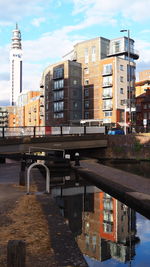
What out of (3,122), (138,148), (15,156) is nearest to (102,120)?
(138,148)

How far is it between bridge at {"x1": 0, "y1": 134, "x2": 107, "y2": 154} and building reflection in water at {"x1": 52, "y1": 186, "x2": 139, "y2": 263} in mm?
11980

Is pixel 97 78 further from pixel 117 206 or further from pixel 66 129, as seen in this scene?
pixel 117 206

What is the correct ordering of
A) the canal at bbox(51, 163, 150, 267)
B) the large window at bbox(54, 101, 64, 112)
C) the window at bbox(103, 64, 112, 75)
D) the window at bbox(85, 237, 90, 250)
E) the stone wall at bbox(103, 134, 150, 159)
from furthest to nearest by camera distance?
1. the large window at bbox(54, 101, 64, 112)
2. the window at bbox(103, 64, 112, 75)
3. the stone wall at bbox(103, 134, 150, 159)
4. the window at bbox(85, 237, 90, 250)
5. the canal at bbox(51, 163, 150, 267)

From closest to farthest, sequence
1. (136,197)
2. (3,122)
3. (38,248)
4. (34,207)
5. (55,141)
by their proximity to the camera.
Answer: (38,248)
(34,207)
(136,197)
(55,141)
(3,122)

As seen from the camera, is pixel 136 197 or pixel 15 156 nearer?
pixel 136 197

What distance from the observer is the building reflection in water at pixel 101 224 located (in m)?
6.71

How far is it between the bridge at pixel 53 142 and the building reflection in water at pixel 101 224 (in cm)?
1198

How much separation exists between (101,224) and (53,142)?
20.2 m

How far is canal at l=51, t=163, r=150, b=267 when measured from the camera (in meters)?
6.39

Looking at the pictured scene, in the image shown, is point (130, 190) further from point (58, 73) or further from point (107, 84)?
point (58, 73)

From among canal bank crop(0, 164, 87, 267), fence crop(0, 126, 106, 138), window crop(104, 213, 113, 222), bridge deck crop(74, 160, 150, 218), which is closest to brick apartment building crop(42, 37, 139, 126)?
fence crop(0, 126, 106, 138)

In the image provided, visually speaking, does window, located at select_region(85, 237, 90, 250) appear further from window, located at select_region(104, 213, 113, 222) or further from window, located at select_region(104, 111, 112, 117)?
window, located at select_region(104, 111, 112, 117)

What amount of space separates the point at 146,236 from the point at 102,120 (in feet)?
206

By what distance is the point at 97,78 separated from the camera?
73.4 m
